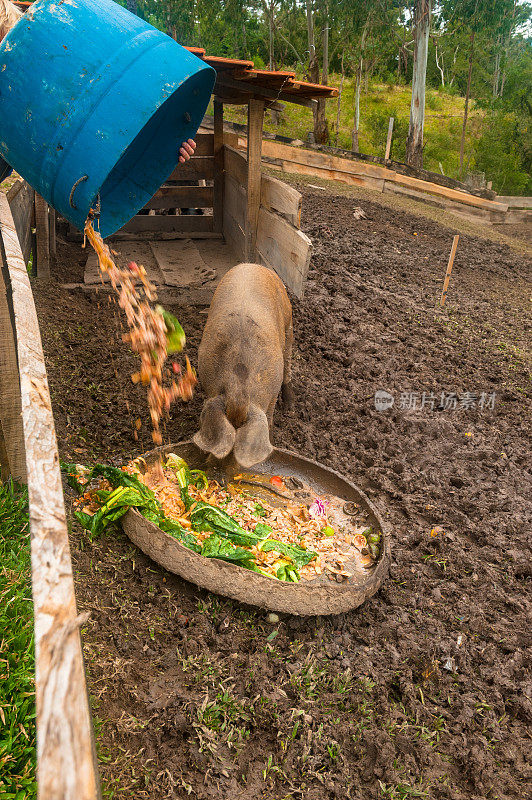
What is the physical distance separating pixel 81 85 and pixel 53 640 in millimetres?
2220

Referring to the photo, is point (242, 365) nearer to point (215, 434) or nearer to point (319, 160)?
point (215, 434)

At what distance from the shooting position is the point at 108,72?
2561 millimetres

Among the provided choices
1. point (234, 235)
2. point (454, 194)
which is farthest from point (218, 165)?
point (454, 194)

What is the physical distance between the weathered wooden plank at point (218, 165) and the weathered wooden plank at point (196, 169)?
12 centimetres

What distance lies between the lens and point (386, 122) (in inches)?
1035

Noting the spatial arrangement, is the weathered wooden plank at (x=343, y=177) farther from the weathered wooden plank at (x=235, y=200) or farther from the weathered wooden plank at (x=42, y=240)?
the weathered wooden plank at (x=42, y=240)

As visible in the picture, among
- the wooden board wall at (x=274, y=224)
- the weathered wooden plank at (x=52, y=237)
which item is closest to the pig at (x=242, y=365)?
the wooden board wall at (x=274, y=224)

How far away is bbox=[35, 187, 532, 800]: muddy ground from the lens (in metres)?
2.46

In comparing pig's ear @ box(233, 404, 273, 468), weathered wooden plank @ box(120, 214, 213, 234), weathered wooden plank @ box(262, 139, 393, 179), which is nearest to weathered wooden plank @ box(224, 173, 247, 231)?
weathered wooden plank @ box(120, 214, 213, 234)

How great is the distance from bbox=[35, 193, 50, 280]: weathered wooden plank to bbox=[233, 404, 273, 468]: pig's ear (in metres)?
4.23

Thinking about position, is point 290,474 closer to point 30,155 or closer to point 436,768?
point 436,768

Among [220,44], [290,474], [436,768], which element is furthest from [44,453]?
[220,44]

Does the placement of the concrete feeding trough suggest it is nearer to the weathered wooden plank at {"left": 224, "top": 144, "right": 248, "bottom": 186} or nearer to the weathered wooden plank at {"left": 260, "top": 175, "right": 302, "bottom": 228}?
the weathered wooden plank at {"left": 260, "top": 175, "right": 302, "bottom": 228}

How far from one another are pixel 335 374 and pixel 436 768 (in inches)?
146
